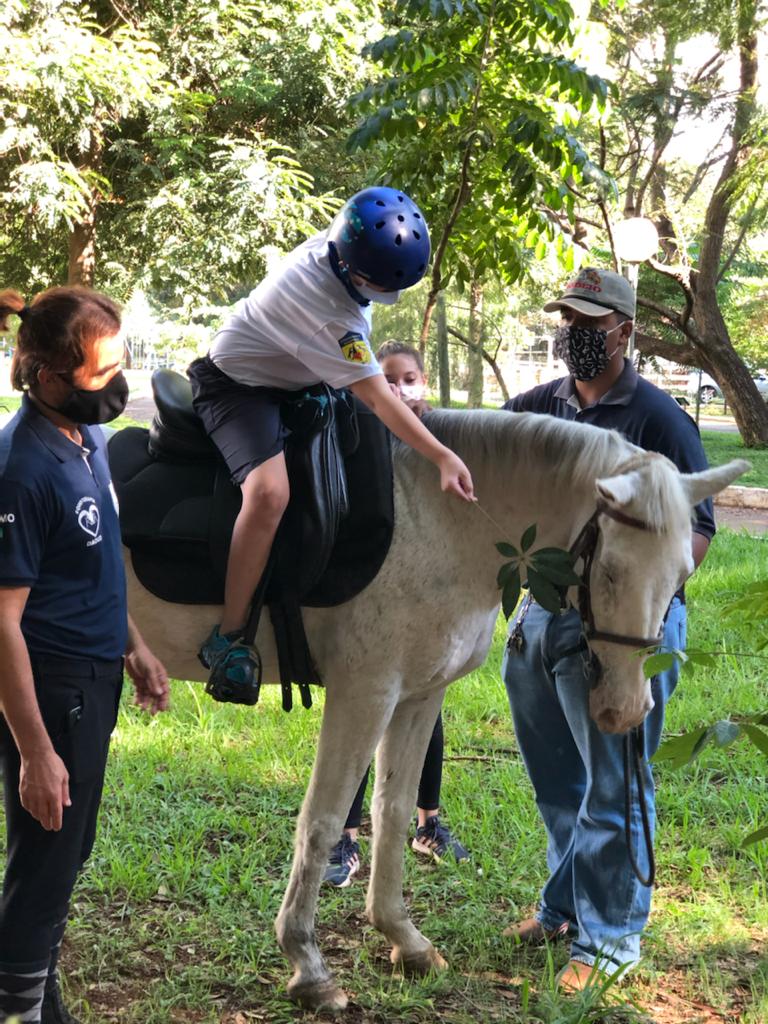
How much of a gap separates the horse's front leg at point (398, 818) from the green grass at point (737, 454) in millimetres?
10861

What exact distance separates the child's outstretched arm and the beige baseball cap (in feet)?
2.35

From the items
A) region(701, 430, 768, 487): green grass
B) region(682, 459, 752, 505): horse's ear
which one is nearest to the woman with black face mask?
region(682, 459, 752, 505): horse's ear

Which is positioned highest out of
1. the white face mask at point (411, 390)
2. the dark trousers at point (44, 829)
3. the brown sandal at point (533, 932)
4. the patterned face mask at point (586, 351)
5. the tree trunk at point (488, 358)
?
the tree trunk at point (488, 358)

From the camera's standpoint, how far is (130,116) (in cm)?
1191

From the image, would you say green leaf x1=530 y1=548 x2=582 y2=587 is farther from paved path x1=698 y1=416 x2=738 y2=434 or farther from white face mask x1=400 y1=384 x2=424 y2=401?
paved path x1=698 y1=416 x2=738 y2=434

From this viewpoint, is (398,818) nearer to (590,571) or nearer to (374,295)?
(590,571)

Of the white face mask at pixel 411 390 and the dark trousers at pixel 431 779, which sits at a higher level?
the white face mask at pixel 411 390

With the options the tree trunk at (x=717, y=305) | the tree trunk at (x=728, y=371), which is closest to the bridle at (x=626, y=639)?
the tree trunk at (x=717, y=305)

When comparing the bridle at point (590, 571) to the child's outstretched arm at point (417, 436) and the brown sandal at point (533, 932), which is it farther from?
the brown sandal at point (533, 932)

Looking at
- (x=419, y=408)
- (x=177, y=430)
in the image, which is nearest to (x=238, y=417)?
(x=177, y=430)

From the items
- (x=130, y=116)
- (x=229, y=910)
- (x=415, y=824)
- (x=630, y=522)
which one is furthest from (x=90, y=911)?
(x=130, y=116)

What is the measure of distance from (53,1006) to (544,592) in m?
1.77

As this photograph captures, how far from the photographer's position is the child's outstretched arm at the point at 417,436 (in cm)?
278

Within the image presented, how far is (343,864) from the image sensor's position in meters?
3.86
